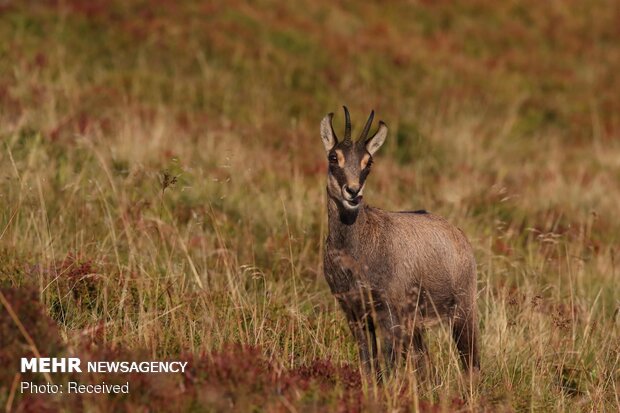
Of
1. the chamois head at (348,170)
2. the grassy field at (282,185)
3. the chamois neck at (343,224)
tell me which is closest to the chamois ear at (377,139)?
the chamois head at (348,170)

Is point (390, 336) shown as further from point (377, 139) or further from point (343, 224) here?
point (377, 139)

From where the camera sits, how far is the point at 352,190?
6.22m

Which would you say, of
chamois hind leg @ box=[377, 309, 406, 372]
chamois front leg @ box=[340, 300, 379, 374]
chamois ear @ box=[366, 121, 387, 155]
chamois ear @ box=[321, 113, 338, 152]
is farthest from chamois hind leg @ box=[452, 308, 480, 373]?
chamois ear @ box=[321, 113, 338, 152]

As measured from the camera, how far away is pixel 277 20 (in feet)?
75.2

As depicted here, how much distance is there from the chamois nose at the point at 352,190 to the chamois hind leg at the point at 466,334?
151cm

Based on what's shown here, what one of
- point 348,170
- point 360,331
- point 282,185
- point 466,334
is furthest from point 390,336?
point 282,185

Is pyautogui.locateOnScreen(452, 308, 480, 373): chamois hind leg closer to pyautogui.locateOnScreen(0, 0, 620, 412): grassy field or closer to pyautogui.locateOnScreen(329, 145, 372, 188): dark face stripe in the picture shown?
pyautogui.locateOnScreen(0, 0, 620, 412): grassy field

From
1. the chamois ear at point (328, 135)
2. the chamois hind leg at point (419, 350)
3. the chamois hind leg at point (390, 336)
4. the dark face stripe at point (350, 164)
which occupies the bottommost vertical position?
the chamois hind leg at point (419, 350)

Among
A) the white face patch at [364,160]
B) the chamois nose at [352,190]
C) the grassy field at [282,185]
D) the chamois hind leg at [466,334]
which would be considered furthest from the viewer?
the chamois hind leg at [466,334]

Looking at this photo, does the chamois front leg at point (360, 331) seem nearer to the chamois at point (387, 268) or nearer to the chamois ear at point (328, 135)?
the chamois at point (387, 268)

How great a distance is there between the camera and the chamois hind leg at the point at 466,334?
23.1 ft

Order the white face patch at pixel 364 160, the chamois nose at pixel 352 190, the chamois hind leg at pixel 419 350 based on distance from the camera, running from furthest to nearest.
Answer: the chamois hind leg at pixel 419 350 → the white face patch at pixel 364 160 → the chamois nose at pixel 352 190

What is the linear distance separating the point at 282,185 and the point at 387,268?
525 cm

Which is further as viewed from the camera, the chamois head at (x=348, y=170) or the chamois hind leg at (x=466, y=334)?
the chamois hind leg at (x=466, y=334)
